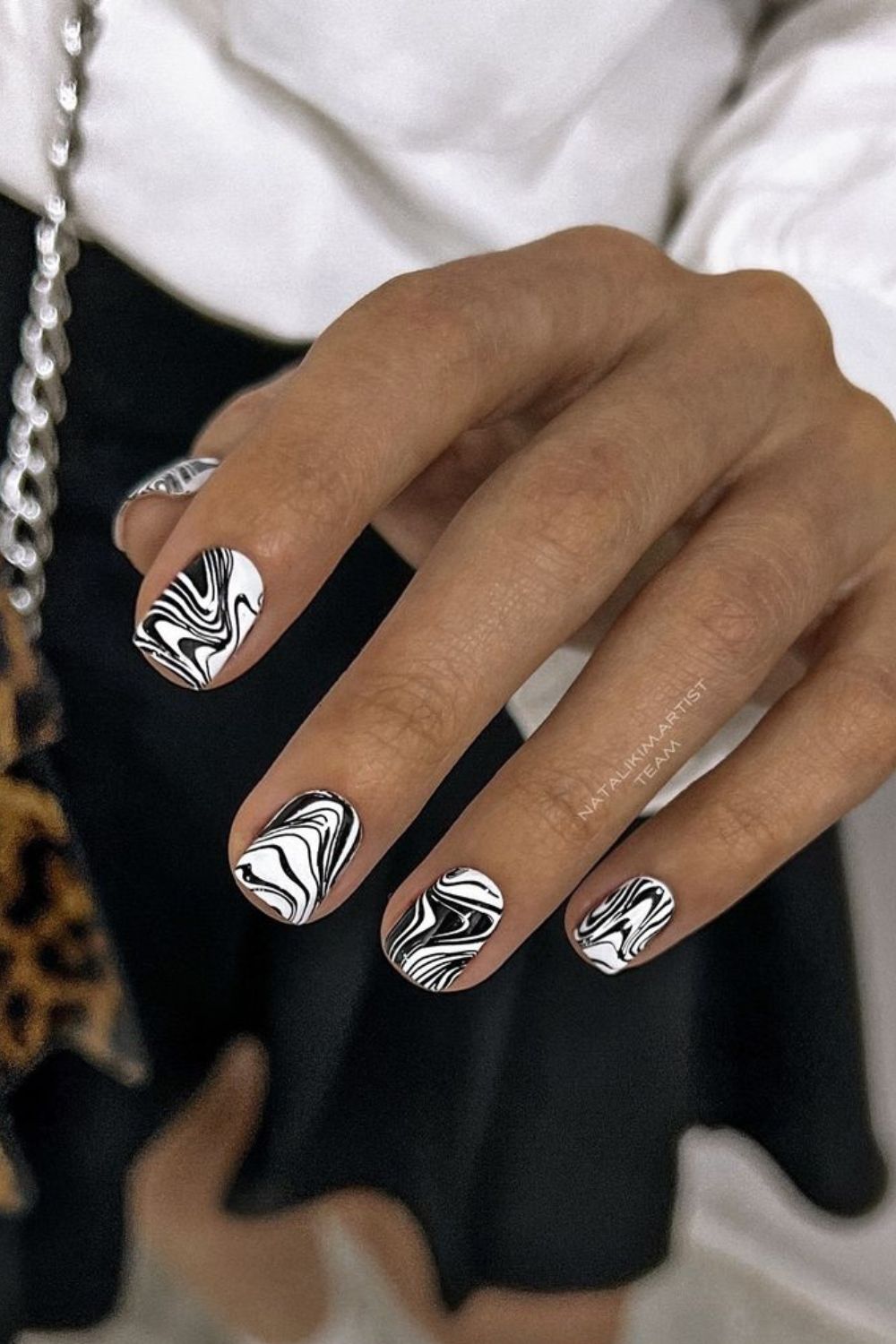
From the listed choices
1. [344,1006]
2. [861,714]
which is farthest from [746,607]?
[344,1006]

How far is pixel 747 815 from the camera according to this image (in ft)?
0.76

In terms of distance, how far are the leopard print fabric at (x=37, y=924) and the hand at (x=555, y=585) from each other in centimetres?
5

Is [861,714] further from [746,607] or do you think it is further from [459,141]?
[459,141]

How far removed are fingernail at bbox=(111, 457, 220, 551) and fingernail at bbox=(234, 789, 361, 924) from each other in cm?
8

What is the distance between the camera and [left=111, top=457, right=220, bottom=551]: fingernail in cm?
24

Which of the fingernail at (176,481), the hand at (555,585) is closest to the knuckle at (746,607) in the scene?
the hand at (555,585)

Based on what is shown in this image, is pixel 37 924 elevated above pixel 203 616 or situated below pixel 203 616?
below

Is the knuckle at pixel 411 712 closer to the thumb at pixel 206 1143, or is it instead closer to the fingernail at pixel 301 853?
the fingernail at pixel 301 853

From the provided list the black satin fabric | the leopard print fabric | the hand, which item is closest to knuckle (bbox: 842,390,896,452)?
the hand

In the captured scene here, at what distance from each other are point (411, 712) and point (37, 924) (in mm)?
121

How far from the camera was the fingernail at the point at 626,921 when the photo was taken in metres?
0.23

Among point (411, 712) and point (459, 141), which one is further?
point (459, 141)

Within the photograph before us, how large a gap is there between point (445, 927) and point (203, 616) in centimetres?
7

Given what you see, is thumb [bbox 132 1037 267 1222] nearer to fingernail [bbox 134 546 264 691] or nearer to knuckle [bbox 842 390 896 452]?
fingernail [bbox 134 546 264 691]
